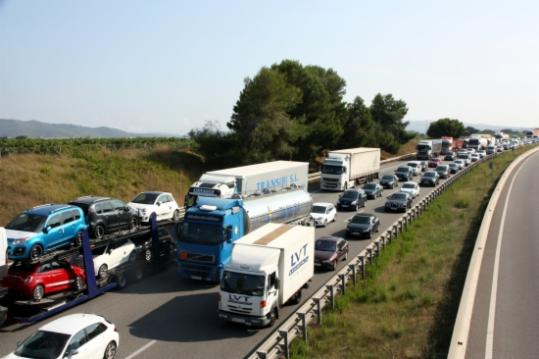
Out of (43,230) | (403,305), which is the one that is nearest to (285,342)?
(403,305)

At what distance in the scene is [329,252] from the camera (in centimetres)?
2256

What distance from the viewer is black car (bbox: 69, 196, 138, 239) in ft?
62.4

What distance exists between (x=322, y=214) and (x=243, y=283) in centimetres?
1744

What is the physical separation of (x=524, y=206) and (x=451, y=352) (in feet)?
99.9

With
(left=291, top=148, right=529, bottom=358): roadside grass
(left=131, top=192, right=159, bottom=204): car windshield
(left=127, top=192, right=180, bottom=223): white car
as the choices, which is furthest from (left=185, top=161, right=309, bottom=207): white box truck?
(left=291, top=148, right=529, bottom=358): roadside grass

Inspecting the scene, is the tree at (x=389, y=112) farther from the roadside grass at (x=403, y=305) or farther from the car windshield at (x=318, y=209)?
the roadside grass at (x=403, y=305)

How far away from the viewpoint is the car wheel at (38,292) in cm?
1510

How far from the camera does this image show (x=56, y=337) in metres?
12.1

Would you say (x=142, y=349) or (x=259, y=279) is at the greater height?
(x=259, y=279)

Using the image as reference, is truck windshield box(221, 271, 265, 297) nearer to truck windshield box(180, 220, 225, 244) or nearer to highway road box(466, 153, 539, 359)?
truck windshield box(180, 220, 225, 244)

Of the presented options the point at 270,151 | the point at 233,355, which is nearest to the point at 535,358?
the point at 233,355

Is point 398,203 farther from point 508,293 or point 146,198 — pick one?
point 508,293

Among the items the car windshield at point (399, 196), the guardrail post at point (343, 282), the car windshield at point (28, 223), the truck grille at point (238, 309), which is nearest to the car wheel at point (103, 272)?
the car windshield at point (28, 223)

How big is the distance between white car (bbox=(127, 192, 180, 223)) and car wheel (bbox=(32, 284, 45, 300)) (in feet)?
34.3
